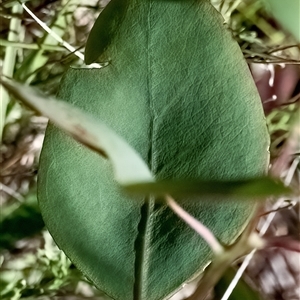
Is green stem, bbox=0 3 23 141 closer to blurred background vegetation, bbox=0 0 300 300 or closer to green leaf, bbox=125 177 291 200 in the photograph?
blurred background vegetation, bbox=0 0 300 300

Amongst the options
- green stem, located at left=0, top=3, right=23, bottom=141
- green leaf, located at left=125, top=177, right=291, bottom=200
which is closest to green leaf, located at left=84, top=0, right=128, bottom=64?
green leaf, located at left=125, top=177, right=291, bottom=200

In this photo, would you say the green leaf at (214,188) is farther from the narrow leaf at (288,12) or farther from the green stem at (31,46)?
the green stem at (31,46)

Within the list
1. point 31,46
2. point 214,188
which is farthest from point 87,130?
point 31,46

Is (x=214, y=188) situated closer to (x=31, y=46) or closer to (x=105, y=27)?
(x=105, y=27)

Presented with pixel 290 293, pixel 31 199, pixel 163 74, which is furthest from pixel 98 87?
pixel 290 293

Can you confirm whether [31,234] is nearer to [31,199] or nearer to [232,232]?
[31,199]

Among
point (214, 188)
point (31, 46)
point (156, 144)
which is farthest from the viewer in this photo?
point (31, 46)
